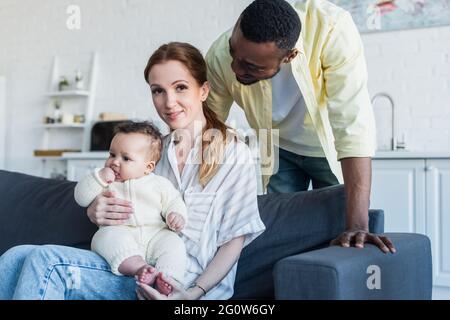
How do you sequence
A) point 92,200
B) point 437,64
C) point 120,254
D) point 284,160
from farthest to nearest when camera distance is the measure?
1. point 437,64
2. point 284,160
3. point 92,200
4. point 120,254

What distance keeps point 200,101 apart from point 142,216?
1.28ft

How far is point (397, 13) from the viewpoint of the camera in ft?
12.5

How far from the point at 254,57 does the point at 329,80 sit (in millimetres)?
293

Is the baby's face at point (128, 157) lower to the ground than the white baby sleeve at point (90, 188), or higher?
higher

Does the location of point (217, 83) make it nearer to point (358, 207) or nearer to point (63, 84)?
point (358, 207)

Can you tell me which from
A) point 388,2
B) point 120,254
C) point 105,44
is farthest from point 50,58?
point 120,254

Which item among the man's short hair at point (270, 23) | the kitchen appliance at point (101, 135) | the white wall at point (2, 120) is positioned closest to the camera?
the man's short hair at point (270, 23)

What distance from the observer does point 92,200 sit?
5.17 feet

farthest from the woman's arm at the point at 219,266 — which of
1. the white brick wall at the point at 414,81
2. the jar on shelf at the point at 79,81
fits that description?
the jar on shelf at the point at 79,81

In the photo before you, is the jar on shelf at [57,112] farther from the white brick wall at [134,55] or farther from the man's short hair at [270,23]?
the man's short hair at [270,23]

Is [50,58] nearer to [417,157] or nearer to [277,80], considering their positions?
[417,157]

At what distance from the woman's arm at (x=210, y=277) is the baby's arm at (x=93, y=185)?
0.33 metres

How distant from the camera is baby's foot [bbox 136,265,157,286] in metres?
1.35

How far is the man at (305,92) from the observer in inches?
61.4
